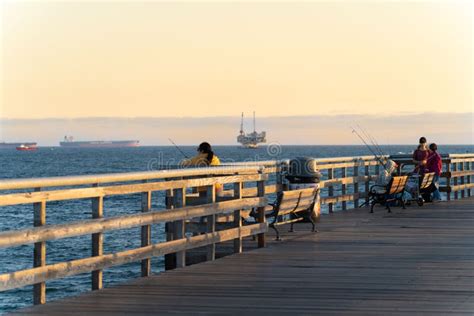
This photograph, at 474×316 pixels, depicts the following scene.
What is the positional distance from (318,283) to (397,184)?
1113cm

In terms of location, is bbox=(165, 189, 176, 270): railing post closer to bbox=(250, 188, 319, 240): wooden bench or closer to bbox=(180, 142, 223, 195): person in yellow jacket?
bbox=(250, 188, 319, 240): wooden bench

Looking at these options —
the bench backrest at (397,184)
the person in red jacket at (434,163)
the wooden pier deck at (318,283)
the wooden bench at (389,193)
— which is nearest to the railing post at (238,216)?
the wooden pier deck at (318,283)

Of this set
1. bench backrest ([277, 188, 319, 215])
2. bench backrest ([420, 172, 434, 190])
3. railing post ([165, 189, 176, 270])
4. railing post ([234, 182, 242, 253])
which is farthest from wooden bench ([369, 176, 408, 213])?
railing post ([165, 189, 176, 270])

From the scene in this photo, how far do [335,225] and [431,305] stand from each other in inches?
339

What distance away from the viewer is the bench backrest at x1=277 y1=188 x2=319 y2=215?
1430 centimetres

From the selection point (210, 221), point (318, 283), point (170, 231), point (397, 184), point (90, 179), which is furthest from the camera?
point (397, 184)

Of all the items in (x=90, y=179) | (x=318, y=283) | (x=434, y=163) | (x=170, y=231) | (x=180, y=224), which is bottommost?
(x=318, y=283)

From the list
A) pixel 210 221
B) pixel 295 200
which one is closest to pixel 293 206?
pixel 295 200

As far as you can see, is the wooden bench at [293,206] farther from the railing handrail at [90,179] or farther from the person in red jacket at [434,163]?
the person in red jacket at [434,163]

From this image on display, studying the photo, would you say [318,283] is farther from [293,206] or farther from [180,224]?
[293,206]

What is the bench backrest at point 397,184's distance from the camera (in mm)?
20656

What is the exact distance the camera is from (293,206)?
14.9 meters

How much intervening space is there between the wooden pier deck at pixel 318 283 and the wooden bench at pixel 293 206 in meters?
0.35

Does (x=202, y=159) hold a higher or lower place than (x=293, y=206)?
higher
